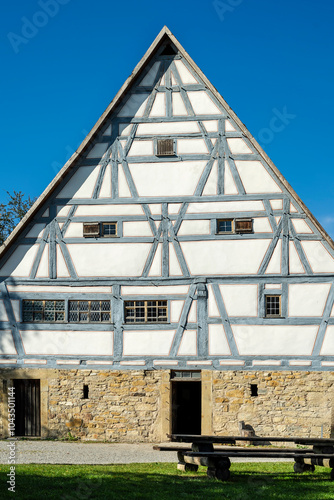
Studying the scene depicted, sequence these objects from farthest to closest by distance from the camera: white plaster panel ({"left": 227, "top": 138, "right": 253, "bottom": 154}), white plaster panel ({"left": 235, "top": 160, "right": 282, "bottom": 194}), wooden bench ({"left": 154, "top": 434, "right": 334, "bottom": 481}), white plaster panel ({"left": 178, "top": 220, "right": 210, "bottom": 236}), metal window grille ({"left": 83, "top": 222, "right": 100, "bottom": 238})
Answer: metal window grille ({"left": 83, "top": 222, "right": 100, "bottom": 238}) < white plaster panel ({"left": 227, "top": 138, "right": 253, "bottom": 154}) < white plaster panel ({"left": 178, "top": 220, "right": 210, "bottom": 236}) < white plaster panel ({"left": 235, "top": 160, "right": 282, "bottom": 194}) < wooden bench ({"left": 154, "top": 434, "right": 334, "bottom": 481})

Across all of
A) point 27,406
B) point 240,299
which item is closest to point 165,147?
point 240,299

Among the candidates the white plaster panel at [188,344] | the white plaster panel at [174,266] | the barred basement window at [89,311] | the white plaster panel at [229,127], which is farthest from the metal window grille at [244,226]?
the barred basement window at [89,311]

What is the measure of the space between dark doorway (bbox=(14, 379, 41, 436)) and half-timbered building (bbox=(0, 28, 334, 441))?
44 mm

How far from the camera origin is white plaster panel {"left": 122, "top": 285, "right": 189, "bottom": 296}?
58.6ft

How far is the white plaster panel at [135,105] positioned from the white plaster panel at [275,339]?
735 centimetres

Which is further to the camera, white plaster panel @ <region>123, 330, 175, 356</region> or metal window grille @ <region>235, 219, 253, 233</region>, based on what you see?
white plaster panel @ <region>123, 330, 175, 356</region>

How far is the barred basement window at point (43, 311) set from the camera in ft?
60.1

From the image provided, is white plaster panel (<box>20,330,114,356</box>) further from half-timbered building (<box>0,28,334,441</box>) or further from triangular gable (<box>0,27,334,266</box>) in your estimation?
triangular gable (<box>0,27,334,266</box>)

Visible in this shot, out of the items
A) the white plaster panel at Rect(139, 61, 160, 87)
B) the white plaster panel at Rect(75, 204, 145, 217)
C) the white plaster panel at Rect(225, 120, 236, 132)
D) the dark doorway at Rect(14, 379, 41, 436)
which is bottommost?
the dark doorway at Rect(14, 379, 41, 436)

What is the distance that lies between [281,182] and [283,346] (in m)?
4.90

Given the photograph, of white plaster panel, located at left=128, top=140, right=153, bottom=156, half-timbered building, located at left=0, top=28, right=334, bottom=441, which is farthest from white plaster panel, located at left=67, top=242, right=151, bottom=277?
white plaster panel, located at left=128, top=140, right=153, bottom=156

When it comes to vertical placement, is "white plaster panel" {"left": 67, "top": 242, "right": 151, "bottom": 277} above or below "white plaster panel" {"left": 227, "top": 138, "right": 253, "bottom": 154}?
below

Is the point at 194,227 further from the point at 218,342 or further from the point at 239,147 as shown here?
the point at 218,342

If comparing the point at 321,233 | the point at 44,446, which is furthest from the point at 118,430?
the point at 321,233
